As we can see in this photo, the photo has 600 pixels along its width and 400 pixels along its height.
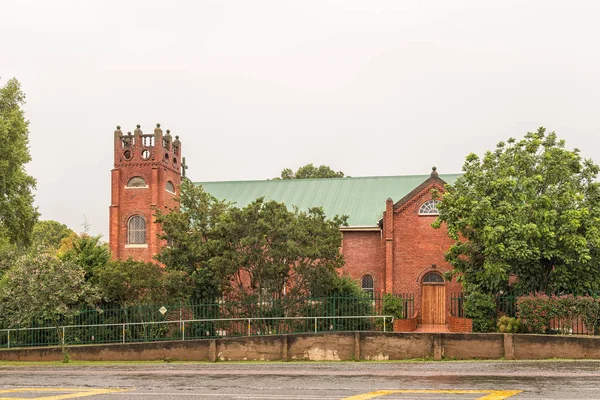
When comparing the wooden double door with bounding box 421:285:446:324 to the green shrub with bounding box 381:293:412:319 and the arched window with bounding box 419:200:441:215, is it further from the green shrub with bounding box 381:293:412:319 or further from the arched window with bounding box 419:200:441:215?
the green shrub with bounding box 381:293:412:319

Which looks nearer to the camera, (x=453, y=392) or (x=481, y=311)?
(x=453, y=392)

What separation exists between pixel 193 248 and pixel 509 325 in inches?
475

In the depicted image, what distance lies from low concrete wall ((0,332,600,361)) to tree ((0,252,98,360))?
1388mm

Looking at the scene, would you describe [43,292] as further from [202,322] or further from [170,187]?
[170,187]

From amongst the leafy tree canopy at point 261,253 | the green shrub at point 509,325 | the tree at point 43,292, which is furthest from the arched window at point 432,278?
the tree at point 43,292

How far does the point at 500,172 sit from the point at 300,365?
39.6ft

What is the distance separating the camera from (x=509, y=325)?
24125mm

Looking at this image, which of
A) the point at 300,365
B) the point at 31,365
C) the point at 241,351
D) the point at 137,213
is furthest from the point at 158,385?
the point at 137,213

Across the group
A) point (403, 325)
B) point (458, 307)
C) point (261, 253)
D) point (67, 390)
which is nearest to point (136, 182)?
point (261, 253)

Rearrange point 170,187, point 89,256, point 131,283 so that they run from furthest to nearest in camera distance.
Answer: point 170,187, point 89,256, point 131,283

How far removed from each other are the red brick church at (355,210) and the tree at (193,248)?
29.5 ft

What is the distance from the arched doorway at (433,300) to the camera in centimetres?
3581

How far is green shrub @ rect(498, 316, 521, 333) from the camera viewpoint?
24078 mm

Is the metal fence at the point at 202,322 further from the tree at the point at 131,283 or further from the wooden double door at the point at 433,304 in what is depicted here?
the wooden double door at the point at 433,304
